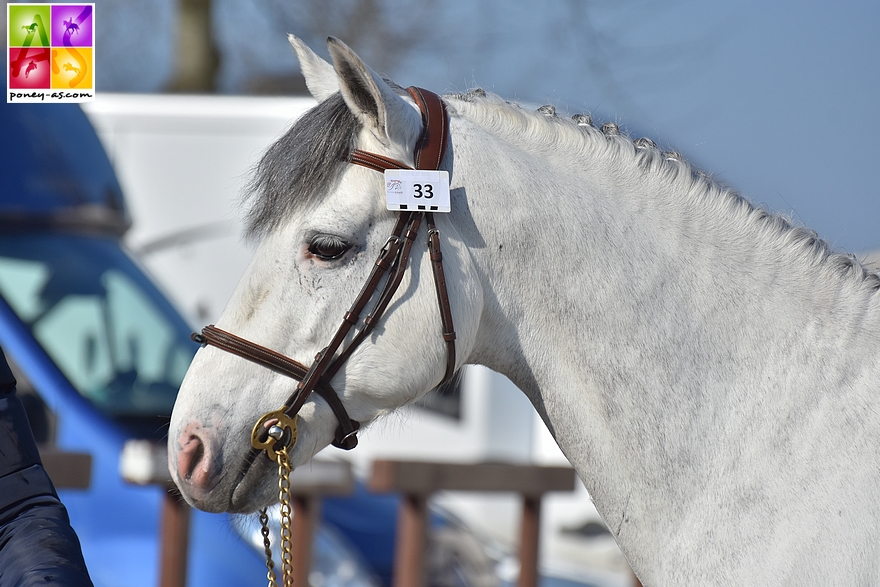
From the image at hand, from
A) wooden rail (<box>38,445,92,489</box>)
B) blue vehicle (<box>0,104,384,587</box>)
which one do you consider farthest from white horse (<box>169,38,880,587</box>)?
blue vehicle (<box>0,104,384,587</box>)

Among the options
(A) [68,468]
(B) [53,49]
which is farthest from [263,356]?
(B) [53,49]

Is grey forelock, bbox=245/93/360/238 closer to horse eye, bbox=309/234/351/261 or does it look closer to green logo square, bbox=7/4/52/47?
horse eye, bbox=309/234/351/261

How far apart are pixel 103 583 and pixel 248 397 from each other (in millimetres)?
2309

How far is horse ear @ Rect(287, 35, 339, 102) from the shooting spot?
6.83ft

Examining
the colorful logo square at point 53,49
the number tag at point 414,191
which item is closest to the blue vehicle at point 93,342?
the colorful logo square at point 53,49

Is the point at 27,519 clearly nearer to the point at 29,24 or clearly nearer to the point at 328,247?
the point at 328,247

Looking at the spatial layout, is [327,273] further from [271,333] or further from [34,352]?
[34,352]

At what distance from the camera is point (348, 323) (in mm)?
1828

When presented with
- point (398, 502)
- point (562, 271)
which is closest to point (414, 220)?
point (562, 271)

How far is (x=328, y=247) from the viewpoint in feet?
6.02

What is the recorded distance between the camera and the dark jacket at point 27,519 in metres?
1.43

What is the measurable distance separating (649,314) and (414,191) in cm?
57

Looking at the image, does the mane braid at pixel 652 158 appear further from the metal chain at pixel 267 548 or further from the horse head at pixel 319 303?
the metal chain at pixel 267 548

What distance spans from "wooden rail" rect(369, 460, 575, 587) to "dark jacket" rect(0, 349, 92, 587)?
2053 mm
